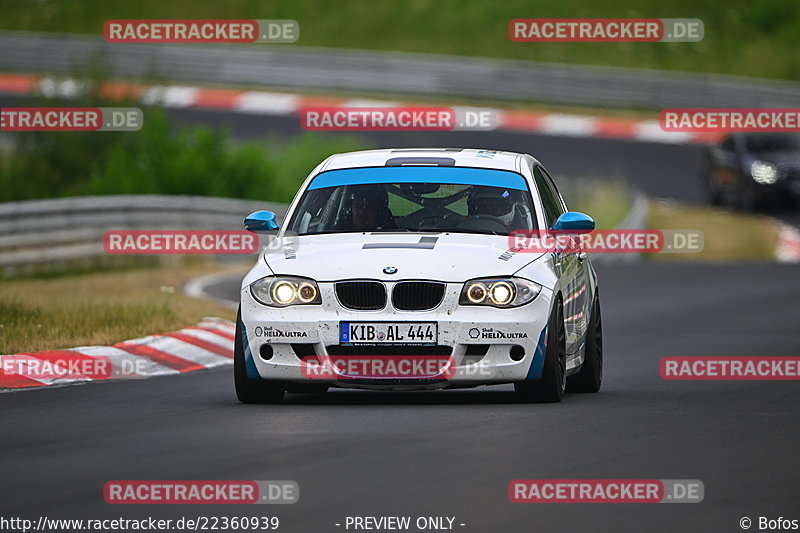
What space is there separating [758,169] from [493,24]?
18.3 m

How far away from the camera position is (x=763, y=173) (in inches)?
1248

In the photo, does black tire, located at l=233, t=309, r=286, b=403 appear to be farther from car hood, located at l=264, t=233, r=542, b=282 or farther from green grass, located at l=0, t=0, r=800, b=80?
green grass, located at l=0, t=0, r=800, b=80

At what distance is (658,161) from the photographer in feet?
122

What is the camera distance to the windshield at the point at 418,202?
1141 cm

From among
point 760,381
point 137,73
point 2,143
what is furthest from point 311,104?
point 760,381

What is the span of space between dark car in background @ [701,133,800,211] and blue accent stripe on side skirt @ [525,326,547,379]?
21.7 m

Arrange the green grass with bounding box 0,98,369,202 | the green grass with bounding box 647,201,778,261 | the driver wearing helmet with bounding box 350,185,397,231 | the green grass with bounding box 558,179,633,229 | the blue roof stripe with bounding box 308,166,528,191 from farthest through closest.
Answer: the green grass with bounding box 558,179,633,229, the green grass with bounding box 0,98,369,202, the green grass with bounding box 647,201,778,261, the blue roof stripe with bounding box 308,166,528,191, the driver wearing helmet with bounding box 350,185,397,231

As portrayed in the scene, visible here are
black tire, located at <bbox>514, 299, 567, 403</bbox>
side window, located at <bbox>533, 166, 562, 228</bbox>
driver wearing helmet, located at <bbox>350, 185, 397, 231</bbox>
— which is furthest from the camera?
side window, located at <bbox>533, 166, 562, 228</bbox>

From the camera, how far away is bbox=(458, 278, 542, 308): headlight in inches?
413

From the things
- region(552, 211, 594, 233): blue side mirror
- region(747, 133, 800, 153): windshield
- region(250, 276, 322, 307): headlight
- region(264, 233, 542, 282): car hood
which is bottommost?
region(250, 276, 322, 307): headlight

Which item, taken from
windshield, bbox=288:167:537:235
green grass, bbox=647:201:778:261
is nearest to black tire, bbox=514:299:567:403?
windshield, bbox=288:167:537:235

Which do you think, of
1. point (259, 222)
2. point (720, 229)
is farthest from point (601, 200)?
point (259, 222)

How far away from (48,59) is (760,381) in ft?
106

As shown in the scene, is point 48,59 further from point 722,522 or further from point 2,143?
point 722,522
